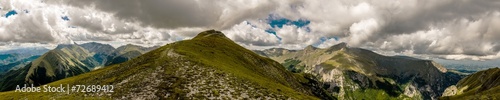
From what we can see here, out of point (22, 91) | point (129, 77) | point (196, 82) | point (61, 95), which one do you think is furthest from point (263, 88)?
point (22, 91)

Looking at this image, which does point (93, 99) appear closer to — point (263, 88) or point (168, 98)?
point (168, 98)

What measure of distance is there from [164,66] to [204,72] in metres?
9.63

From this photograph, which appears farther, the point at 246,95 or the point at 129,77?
the point at 129,77

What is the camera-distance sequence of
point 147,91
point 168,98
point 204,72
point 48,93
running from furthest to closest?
point 204,72 → point 48,93 → point 147,91 → point 168,98

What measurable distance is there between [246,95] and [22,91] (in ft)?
175

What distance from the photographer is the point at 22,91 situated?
7312 centimetres

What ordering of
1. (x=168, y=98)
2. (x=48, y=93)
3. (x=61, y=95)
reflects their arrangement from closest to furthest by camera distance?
(x=168, y=98) → (x=61, y=95) → (x=48, y=93)

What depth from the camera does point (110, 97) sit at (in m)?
54.2

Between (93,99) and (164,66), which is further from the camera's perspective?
(164,66)

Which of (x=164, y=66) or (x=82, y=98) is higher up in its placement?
(x=164, y=66)

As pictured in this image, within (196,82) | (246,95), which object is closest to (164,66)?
(196,82)

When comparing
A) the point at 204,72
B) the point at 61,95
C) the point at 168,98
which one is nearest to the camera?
the point at 168,98

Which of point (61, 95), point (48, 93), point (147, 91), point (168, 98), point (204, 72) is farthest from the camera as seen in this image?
point (204, 72)

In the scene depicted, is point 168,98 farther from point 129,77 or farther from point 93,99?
point 129,77
